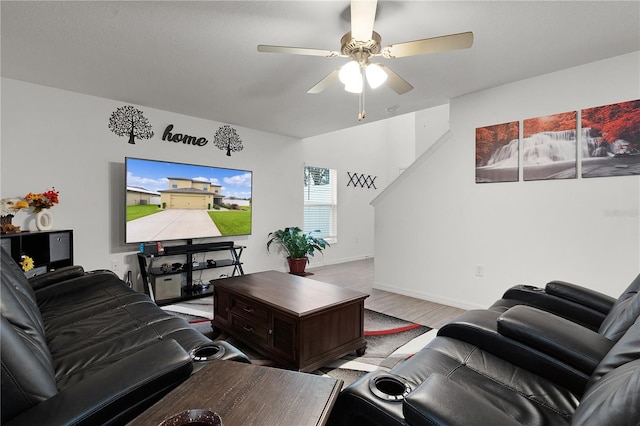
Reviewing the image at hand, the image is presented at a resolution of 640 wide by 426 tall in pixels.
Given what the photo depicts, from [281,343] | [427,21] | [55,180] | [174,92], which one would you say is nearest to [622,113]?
[427,21]

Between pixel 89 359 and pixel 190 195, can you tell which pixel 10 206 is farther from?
pixel 89 359

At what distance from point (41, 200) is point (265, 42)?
270 centimetres

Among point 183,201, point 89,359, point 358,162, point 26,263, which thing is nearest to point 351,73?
point 89,359

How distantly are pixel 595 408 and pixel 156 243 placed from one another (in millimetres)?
4075

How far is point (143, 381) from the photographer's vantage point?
37.4 inches

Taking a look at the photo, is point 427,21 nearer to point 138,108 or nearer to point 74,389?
point 74,389

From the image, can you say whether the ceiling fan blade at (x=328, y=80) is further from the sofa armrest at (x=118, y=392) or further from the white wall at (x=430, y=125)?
the white wall at (x=430, y=125)

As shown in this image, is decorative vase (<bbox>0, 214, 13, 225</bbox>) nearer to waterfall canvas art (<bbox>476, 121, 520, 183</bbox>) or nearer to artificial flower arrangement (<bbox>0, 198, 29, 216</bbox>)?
artificial flower arrangement (<bbox>0, 198, 29, 216</bbox>)

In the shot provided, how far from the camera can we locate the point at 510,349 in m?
1.38

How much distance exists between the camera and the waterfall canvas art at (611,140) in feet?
8.30

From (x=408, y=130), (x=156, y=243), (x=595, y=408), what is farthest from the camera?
(x=408, y=130)

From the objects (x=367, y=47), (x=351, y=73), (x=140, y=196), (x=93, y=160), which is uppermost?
(x=367, y=47)

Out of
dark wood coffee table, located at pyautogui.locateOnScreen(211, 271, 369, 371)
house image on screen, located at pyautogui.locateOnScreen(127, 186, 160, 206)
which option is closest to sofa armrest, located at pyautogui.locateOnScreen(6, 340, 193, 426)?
dark wood coffee table, located at pyautogui.locateOnScreen(211, 271, 369, 371)

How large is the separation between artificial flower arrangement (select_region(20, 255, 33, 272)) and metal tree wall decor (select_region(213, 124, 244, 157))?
2.52 metres
